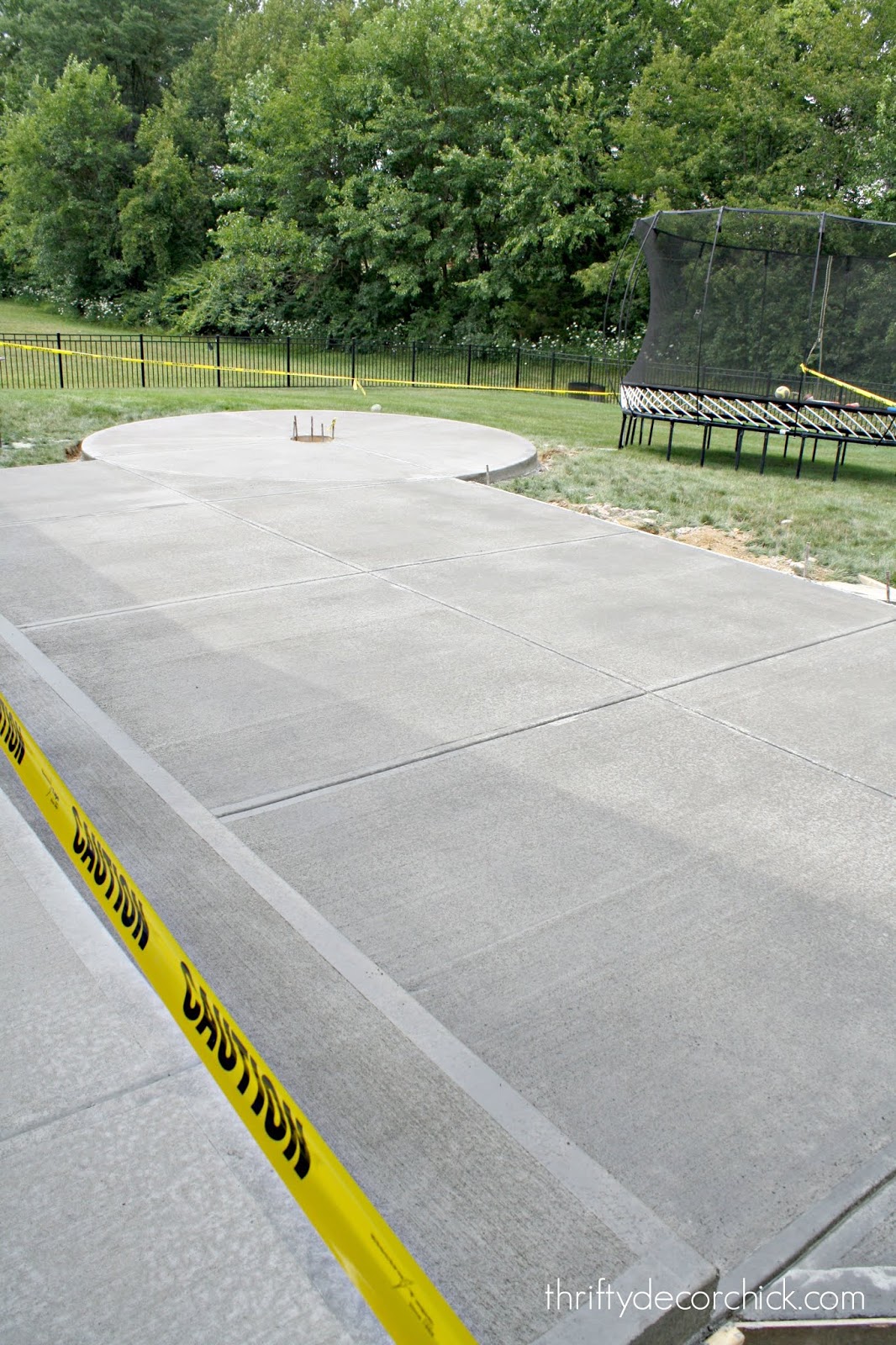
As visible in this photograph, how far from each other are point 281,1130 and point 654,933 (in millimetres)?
1806

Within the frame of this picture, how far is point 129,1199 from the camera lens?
2506 mm

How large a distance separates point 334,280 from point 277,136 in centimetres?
503

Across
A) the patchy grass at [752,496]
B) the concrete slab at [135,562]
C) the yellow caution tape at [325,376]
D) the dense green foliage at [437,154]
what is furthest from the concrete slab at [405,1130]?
the dense green foliage at [437,154]

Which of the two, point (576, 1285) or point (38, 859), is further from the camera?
point (38, 859)

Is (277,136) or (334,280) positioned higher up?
(277,136)

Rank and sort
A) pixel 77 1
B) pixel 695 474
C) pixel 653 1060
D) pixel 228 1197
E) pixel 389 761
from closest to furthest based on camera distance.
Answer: pixel 228 1197, pixel 653 1060, pixel 389 761, pixel 695 474, pixel 77 1

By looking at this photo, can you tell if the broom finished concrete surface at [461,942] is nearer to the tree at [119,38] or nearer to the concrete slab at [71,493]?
the concrete slab at [71,493]

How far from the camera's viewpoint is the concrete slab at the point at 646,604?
656 centimetres

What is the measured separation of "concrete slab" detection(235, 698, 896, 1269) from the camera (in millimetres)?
2826

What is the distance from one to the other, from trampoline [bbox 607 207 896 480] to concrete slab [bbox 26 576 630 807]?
920 centimetres

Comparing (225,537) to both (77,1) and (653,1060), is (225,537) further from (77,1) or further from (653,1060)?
(77,1)

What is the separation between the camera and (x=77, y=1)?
50.0m

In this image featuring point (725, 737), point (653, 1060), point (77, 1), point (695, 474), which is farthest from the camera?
point (77, 1)

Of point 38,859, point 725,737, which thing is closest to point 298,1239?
point 38,859
